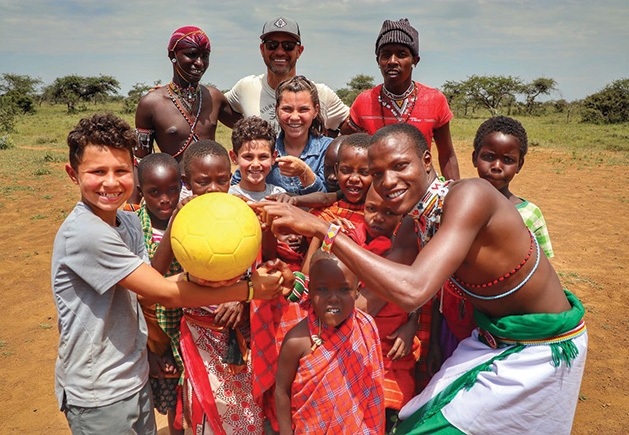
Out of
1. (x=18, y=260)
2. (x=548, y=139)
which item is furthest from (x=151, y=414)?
(x=548, y=139)

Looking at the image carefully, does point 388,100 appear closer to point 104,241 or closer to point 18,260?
point 104,241

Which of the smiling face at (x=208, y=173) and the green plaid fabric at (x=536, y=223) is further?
the smiling face at (x=208, y=173)

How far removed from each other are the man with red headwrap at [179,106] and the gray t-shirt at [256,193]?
1.31 m

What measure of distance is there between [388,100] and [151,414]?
9.68ft

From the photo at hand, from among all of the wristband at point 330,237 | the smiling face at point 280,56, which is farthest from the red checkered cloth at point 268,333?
the smiling face at point 280,56

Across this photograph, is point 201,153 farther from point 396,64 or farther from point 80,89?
point 80,89

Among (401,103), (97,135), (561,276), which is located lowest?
(561,276)

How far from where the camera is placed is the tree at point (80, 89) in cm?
4362

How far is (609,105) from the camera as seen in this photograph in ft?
96.3

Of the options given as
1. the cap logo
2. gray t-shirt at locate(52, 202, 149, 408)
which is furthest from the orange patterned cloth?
the cap logo

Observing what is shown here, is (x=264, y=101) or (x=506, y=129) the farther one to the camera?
(x=264, y=101)

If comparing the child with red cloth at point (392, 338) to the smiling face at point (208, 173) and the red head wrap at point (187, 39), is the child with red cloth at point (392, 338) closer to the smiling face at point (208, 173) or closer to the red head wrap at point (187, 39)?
the smiling face at point (208, 173)

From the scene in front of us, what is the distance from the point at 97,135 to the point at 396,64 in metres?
2.52

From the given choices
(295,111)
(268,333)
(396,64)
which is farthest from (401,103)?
(268,333)
